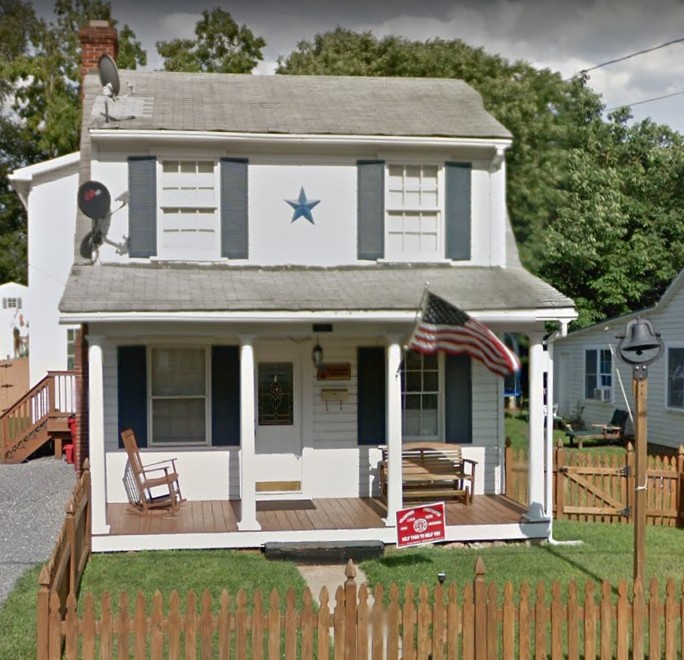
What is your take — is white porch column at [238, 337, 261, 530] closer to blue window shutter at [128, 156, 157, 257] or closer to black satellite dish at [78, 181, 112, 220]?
blue window shutter at [128, 156, 157, 257]

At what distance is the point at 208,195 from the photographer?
1247 centimetres

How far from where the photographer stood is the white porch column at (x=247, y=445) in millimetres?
10734

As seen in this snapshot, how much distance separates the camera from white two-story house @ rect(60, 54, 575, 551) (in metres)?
11.9

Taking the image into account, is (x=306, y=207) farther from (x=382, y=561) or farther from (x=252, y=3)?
(x=382, y=561)

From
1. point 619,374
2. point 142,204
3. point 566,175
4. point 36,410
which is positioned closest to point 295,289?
point 142,204

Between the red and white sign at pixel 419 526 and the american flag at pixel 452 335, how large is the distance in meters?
1.70

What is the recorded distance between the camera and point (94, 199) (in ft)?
38.5

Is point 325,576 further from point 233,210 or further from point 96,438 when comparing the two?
point 233,210

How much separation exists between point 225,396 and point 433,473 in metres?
3.13

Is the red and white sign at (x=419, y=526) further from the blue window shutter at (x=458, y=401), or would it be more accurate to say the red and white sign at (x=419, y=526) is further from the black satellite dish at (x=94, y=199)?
the black satellite dish at (x=94, y=199)

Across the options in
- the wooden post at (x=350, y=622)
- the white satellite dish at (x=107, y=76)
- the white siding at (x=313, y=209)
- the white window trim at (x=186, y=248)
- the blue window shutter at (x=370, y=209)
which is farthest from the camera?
the blue window shutter at (x=370, y=209)

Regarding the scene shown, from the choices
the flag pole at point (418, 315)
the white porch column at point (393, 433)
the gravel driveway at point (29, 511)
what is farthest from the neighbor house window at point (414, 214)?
the gravel driveway at point (29, 511)

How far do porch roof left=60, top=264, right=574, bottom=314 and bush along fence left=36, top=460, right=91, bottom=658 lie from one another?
7.04ft

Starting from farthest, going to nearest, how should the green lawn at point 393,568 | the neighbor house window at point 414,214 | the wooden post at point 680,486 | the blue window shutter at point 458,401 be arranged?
1. the blue window shutter at point 458,401
2. the neighbor house window at point 414,214
3. the wooden post at point 680,486
4. the green lawn at point 393,568
